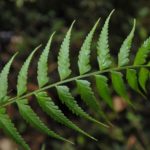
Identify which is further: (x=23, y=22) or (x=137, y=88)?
(x=23, y=22)

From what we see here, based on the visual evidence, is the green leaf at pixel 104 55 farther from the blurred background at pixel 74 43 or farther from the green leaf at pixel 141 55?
the blurred background at pixel 74 43

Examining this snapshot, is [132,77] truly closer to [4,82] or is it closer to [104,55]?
[104,55]

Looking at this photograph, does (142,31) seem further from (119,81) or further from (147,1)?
(119,81)

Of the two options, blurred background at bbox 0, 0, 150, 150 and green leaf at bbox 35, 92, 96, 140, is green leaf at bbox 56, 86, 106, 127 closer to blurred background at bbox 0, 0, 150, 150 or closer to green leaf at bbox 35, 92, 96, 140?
green leaf at bbox 35, 92, 96, 140

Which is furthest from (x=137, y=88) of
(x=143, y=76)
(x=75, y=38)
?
(x=75, y=38)

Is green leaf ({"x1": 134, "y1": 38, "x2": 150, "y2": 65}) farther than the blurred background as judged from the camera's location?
No

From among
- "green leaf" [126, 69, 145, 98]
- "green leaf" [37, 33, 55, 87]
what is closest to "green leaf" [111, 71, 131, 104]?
"green leaf" [126, 69, 145, 98]

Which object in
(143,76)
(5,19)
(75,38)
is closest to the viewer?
(143,76)

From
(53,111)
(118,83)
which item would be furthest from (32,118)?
(118,83)
